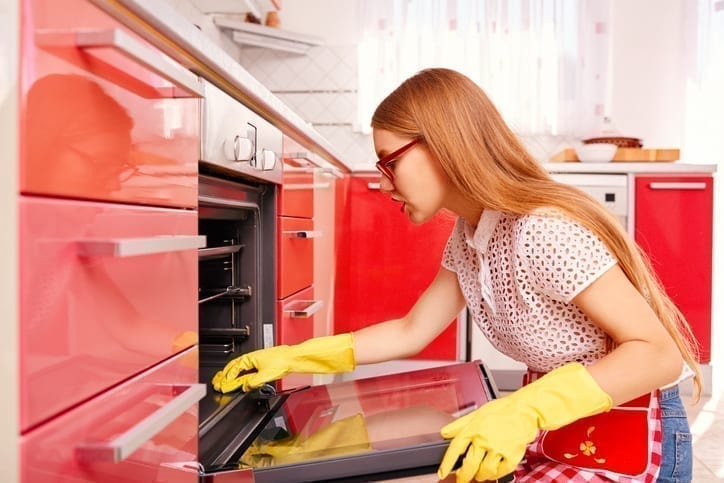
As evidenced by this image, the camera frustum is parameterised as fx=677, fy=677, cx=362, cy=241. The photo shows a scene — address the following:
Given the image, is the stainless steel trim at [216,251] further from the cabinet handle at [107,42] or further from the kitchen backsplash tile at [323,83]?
the kitchen backsplash tile at [323,83]

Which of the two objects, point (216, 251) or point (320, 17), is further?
point (320, 17)

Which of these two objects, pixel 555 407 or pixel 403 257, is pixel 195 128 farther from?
pixel 403 257

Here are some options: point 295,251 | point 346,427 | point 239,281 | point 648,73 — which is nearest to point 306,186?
point 295,251

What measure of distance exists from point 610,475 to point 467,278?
0.44 meters

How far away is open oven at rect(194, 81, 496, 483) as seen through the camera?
0.88m

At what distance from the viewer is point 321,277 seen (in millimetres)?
2184

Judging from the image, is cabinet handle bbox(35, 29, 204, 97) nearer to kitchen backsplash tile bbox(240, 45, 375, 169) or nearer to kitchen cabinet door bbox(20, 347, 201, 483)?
kitchen cabinet door bbox(20, 347, 201, 483)

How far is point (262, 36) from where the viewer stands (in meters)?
3.31

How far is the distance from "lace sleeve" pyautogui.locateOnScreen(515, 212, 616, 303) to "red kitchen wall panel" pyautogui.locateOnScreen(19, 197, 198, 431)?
55 centimetres

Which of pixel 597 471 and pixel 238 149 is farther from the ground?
pixel 238 149

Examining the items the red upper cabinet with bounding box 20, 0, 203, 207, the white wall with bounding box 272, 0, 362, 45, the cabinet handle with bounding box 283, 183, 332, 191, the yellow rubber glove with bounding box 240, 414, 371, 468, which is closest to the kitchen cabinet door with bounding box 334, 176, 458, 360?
the cabinet handle with bounding box 283, 183, 332, 191

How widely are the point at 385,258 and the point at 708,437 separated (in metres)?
1.37

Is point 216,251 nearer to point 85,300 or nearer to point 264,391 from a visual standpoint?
point 264,391

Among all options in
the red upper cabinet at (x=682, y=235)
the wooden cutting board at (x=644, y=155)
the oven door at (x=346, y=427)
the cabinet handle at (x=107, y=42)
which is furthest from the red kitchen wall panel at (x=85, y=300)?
the wooden cutting board at (x=644, y=155)
